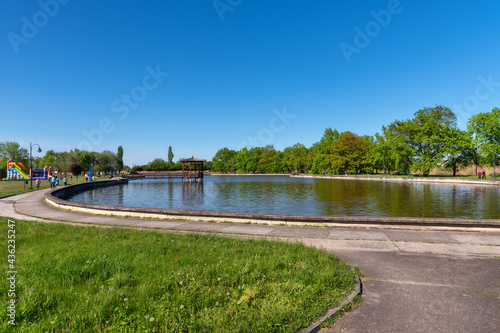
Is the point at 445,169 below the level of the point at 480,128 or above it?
below

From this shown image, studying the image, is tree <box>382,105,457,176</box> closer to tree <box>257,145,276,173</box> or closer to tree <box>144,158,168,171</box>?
tree <box>257,145,276,173</box>

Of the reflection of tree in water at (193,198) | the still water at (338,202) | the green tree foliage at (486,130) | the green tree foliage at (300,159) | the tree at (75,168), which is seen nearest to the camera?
the still water at (338,202)

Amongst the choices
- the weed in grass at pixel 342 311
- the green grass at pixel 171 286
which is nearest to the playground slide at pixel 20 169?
the green grass at pixel 171 286

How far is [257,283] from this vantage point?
5.05m

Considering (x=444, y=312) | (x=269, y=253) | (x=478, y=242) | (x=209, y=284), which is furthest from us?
(x=478, y=242)

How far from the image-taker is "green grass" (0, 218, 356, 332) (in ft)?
12.5

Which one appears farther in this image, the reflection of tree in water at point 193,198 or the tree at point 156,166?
the tree at point 156,166

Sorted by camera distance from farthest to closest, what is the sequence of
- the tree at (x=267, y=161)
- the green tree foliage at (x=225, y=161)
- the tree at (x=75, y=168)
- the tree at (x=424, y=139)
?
the green tree foliage at (x=225, y=161), the tree at (x=267, y=161), the tree at (x=75, y=168), the tree at (x=424, y=139)

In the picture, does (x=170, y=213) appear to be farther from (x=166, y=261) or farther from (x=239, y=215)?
(x=166, y=261)

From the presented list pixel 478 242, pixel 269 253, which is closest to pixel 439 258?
pixel 478 242

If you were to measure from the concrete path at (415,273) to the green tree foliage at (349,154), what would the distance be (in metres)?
83.4

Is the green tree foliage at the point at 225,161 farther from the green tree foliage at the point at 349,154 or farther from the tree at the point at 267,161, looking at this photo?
the green tree foliage at the point at 349,154

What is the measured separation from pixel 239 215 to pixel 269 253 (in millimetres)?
6063

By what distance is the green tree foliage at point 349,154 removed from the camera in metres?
89.9
